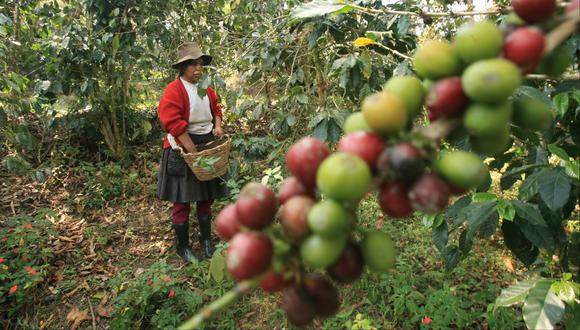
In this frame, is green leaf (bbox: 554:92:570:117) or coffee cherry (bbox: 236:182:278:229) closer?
coffee cherry (bbox: 236:182:278:229)

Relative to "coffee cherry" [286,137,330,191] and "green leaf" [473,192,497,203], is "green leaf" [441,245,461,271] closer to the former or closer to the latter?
"green leaf" [473,192,497,203]

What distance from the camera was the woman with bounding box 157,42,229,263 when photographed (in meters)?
3.53

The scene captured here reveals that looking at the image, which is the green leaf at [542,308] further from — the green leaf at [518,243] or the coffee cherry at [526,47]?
the coffee cherry at [526,47]

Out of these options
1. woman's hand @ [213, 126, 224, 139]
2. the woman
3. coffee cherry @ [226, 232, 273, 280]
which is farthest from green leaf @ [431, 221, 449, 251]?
woman's hand @ [213, 126, 224, 139]

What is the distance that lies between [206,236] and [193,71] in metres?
1.70

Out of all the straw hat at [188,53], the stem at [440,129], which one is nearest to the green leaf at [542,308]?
the stem at [440,129]

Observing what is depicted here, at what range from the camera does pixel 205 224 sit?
13.3ft

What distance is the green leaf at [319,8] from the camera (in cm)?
154

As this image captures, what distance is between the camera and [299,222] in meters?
0.59

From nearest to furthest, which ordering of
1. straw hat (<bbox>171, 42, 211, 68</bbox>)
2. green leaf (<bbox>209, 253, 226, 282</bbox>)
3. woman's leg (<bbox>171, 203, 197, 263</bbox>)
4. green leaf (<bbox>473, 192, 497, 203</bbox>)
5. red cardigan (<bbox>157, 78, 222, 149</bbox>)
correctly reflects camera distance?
green leaf (<bbox>473, 192, 497, 203</bbox>) < green leaf (<bbox>209, 253, 226, 282</bbox>) < red cardigan (<bbox>157, 78, 222, 149</bbox>) < straw hat (<bbox>171, 42, 211, 68</bbox>) < woman's leg (<bbox>171, 203, 197, 263</bbox>)

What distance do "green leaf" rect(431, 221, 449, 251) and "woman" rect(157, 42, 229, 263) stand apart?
229 cm

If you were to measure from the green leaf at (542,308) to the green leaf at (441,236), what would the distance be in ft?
1.59

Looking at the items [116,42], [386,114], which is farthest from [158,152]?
[386,114]

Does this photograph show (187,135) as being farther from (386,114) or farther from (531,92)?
(386,114)
